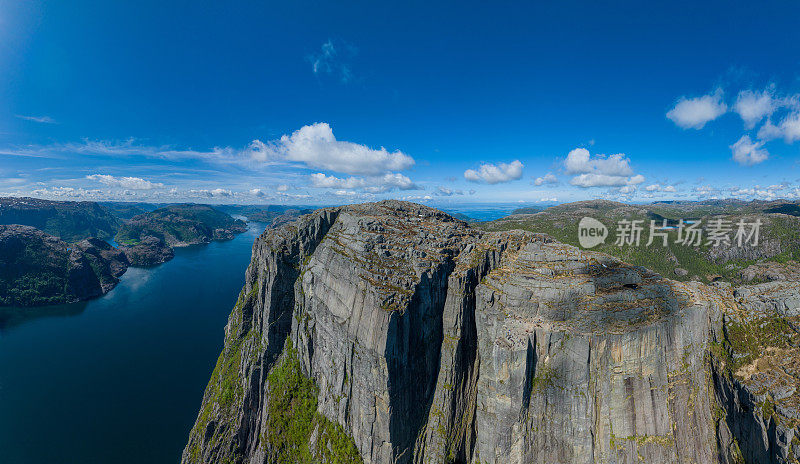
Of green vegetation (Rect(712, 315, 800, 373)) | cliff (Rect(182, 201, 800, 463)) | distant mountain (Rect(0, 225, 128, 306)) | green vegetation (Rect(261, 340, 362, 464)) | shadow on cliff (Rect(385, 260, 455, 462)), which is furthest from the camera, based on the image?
distant mountain (Rect(0, 225, 128, 306))

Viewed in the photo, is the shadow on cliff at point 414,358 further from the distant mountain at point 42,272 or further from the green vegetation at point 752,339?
the distant mountain at point 42,272

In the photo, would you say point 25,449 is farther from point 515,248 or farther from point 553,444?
point 515,248

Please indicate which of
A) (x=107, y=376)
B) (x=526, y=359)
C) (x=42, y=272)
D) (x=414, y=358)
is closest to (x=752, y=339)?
(x=526, y=359)

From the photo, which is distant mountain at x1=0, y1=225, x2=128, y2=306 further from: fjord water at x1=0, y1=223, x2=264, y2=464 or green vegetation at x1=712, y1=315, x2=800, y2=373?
green vegetation at x1=712, y1=315, x2=800, y2=373

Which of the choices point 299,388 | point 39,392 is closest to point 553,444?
point 299,388

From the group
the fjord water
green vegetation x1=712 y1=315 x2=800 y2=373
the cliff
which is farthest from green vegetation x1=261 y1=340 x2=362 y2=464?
green vegetation x1=712 y1=315 x2=800 y2=373

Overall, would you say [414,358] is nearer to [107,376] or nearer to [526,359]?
[526,359]
